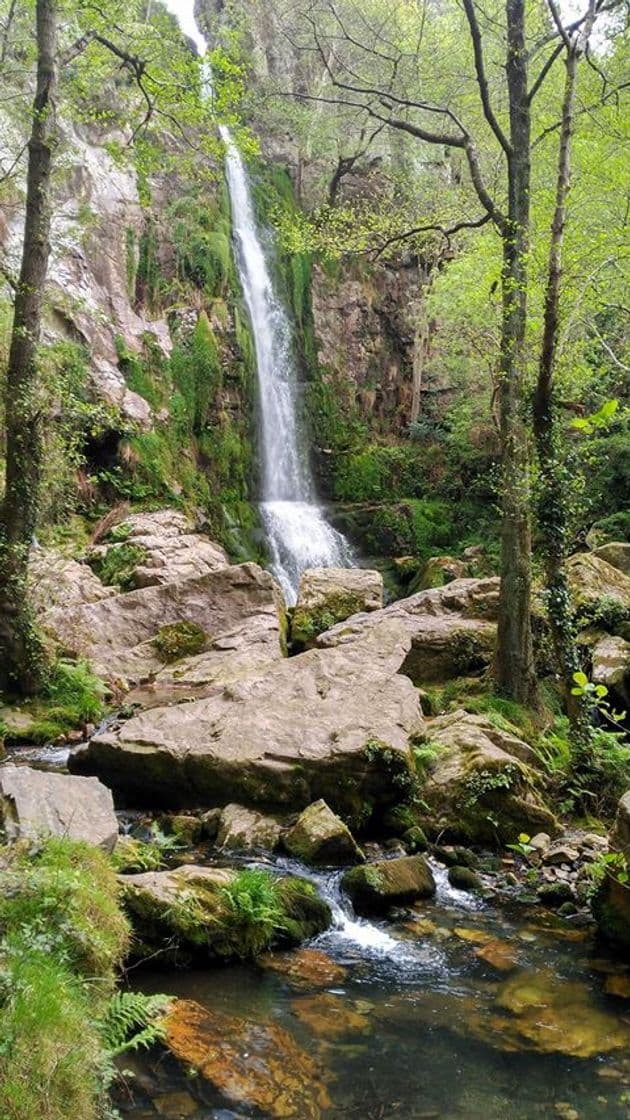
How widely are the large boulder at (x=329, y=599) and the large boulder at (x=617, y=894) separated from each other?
7.69m

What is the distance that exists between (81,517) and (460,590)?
8.92m

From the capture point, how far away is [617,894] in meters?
5.41

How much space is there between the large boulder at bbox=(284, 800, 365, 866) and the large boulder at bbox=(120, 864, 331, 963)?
787 mm

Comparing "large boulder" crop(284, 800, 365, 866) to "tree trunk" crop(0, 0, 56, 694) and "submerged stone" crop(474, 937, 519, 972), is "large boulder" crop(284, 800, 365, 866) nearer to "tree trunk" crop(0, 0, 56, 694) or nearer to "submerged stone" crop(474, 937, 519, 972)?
"submerged stone" crop(474, 937, 519, 972)

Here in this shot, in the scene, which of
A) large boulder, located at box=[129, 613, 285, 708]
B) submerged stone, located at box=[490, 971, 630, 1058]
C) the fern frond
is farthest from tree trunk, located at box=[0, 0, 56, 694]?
submerged stone, located at box=[490, 971, 630, 1058]

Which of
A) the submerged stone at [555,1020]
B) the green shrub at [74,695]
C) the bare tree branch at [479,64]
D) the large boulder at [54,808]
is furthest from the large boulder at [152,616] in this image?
the submerged stone at [555,1020]

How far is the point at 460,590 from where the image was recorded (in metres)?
13.6

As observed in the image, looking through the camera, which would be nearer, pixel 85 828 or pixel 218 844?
pixel 85 828

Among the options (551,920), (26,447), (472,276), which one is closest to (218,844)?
(551,920)

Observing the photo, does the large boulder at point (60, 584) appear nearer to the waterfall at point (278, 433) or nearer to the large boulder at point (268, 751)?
the large boulder at point (268, 751)

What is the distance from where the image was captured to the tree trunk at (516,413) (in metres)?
10.1

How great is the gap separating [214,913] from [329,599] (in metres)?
9.00

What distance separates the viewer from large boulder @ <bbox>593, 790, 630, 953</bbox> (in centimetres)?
520

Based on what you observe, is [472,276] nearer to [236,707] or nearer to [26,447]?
[26,447]
